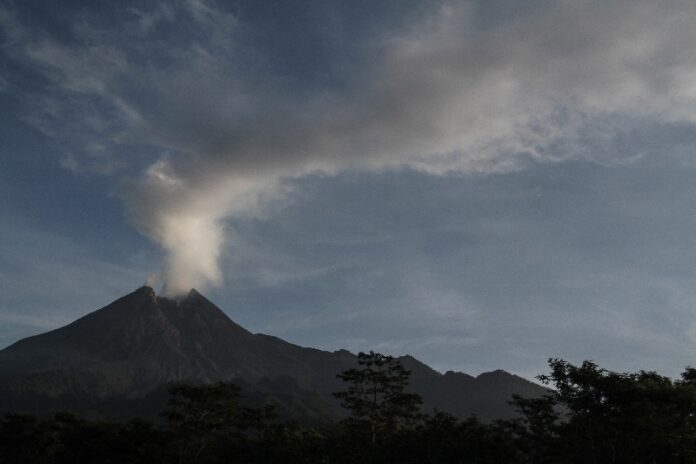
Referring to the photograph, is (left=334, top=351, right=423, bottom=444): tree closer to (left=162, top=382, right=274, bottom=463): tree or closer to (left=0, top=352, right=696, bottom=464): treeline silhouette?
(left=0, top=352, right=696, bottom=464): treeline silhouette

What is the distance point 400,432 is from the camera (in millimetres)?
39281

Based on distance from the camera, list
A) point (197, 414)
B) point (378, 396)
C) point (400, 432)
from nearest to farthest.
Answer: point (400, 432) < point (197, 414) < point (378, 396)

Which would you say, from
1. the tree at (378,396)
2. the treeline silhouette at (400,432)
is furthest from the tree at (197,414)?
the tree at (378,396)

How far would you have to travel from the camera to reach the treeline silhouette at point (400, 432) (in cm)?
2473

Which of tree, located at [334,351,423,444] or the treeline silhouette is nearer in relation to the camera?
the treeline silhouette

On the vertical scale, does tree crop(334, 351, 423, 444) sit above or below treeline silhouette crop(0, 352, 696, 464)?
above

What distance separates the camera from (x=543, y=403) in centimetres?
3497

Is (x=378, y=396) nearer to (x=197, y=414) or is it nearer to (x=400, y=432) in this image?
(x=400, y=432)

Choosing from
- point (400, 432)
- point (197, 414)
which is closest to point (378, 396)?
point (400, 432)

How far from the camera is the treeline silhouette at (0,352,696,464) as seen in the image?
24.7 m

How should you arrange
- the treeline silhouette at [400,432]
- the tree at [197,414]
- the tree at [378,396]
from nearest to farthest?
the treeline silhouette at [400,432]
the tree at [197,414]
the tree at [378,396]

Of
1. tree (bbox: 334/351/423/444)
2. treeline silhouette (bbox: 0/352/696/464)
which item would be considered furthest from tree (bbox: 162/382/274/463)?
tree (bbox: 334/351/423/444)

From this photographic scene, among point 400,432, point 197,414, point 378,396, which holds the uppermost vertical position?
point 378,396

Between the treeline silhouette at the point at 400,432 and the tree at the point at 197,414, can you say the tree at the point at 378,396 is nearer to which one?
the treeline silhouette at the point at 400,432
